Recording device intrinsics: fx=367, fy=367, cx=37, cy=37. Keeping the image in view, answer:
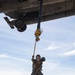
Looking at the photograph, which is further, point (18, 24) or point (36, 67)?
point (18, 24)

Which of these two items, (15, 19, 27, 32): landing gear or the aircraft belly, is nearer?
the aircraft belly

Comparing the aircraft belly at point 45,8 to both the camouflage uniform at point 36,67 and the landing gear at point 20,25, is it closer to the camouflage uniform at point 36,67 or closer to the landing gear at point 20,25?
the landing gear at point 20,25

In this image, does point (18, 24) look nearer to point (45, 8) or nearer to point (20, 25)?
point (20, 25)

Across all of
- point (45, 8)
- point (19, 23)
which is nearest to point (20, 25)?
point (19, 23)

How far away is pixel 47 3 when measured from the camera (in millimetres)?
16125

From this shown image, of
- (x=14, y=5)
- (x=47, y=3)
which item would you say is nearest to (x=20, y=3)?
(x=14, y=5)

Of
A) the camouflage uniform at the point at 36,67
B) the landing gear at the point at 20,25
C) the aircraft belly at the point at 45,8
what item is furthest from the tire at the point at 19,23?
the camouflage uniform at the point at 36,67

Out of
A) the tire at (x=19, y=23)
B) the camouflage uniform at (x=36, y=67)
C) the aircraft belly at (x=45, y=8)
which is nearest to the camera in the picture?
the camouflage uniform at (x=36, y=67)

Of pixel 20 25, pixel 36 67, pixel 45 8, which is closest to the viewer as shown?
pixel 36 67

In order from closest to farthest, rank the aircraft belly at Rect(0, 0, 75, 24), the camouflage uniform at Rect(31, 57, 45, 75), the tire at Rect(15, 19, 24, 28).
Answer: the camouflage uniform at Rect(31, 57, 45, 75) → the aircraft belly at Rect(0, 0, 75, 24) → the tire at Rect(15, 19, 24, 28)

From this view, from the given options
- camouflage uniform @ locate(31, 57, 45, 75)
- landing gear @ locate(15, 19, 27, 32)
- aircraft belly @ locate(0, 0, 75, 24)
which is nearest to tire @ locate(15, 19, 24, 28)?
landing gear @ locate(15, 19, 27, 32)

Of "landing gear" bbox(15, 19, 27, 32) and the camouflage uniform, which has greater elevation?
"landing gear" bbox(15, 19, 27, 32)

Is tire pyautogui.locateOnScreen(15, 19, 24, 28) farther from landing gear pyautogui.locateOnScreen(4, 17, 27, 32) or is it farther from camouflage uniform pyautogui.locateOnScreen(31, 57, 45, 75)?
camouflage uniform pyautogui.locateOnScreen(31, 57, 45, 75)

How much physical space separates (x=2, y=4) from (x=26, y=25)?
5.12 ft
